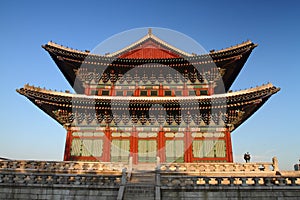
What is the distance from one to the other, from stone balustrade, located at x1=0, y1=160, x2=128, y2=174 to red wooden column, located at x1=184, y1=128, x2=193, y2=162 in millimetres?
6265

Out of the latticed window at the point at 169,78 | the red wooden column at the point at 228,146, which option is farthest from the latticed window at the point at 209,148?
the latticed window at the point at 169,78

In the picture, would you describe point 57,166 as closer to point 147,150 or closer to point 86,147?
point 86,147

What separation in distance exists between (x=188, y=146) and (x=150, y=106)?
4.77 metres

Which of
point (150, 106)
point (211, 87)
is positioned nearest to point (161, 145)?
point (150, 106)

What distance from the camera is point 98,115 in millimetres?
22344

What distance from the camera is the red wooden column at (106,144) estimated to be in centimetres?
2161

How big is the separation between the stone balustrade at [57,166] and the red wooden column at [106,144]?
13.0 ft

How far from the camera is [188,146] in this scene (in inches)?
861

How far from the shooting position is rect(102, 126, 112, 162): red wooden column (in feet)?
70.9

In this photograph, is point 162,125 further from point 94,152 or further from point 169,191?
point 169,191

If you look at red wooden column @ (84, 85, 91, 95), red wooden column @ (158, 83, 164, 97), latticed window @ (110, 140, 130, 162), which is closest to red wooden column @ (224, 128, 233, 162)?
red wooden column @ (158, 83, 164, 97)

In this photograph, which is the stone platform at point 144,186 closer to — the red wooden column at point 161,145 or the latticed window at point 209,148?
the red wooden column at point 161,145

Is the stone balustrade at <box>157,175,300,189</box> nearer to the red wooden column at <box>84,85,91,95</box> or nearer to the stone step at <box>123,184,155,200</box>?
the stone step at <box>123,184,155,200</box>

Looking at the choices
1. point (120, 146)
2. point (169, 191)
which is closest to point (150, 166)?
point (120, 146)
